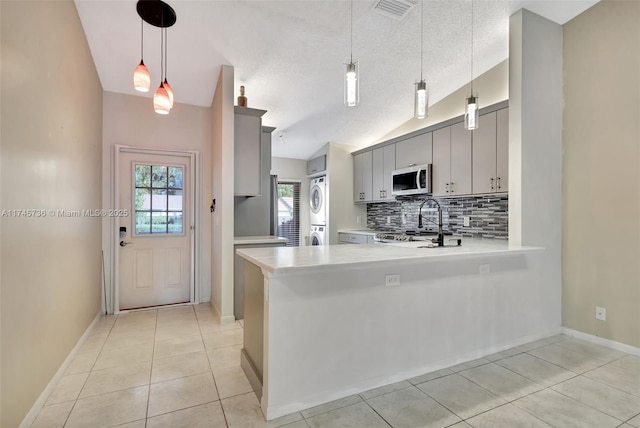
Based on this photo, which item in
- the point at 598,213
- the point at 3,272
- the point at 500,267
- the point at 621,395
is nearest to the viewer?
the point at 3,272

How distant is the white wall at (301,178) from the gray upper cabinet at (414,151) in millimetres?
2134

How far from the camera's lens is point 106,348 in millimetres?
2646

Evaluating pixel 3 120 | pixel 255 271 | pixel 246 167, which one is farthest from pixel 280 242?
pixel 3 120

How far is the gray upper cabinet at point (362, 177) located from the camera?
5.16 m

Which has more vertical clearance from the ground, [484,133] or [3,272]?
[484,133]

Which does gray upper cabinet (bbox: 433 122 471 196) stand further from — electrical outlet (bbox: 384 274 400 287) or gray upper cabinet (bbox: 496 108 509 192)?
electrical outlet (bbox: 384 274 400 287)

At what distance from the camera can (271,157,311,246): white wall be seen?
6027mm

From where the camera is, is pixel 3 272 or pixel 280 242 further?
pixel 280 242

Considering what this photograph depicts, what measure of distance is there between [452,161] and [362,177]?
1791 millimetres

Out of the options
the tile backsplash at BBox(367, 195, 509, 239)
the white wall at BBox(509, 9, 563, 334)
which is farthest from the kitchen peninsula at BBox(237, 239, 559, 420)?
the tile backsplash at BBox(367, 195, 509, 239)

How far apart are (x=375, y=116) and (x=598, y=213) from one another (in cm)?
285

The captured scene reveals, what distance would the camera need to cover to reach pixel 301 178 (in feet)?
20.1

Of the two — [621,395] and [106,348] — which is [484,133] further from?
[106,348]

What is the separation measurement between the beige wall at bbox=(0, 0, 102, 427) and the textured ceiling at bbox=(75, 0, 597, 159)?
40cm
